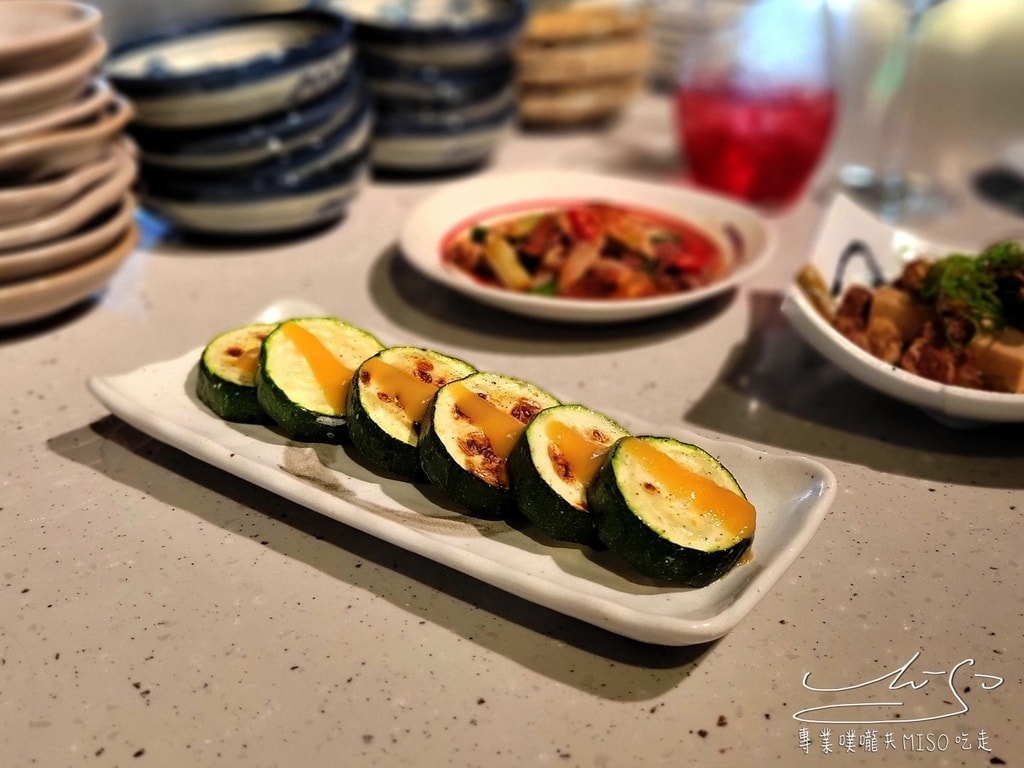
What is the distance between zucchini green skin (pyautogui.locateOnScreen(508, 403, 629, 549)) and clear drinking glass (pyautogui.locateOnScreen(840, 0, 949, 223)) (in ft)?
5.36

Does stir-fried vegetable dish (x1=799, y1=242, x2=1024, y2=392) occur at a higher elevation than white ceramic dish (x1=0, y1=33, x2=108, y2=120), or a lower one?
lower

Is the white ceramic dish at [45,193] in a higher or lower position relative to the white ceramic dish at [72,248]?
higher

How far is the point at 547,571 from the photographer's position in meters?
1.12

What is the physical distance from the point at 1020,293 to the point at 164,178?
66.7 inches

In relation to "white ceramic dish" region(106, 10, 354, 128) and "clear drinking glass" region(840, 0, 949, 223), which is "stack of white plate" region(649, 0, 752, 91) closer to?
"clear drinking glass" region(840, 0, 949, 223)

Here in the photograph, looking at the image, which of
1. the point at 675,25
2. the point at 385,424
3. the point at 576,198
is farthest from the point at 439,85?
the point at 385,424

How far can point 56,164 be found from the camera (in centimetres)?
162

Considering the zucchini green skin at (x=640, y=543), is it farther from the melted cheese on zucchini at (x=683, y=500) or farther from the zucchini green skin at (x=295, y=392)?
the zucchini green skin at (x=295, y=392)

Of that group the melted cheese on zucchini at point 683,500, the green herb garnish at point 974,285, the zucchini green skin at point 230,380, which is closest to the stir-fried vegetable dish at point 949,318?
→ the green herb garnish at point 974,285

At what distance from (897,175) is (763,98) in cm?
53

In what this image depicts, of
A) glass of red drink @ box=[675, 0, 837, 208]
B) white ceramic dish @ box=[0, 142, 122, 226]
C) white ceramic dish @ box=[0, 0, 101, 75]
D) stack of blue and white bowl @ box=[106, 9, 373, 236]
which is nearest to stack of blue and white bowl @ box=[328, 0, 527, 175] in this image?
stack of blue and white bowl @ box=[106, 9, 373, 236]

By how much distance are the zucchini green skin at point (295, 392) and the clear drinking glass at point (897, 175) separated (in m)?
1.70

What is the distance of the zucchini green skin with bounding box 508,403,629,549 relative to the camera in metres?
1.12

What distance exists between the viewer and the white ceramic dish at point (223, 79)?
1892 mm
